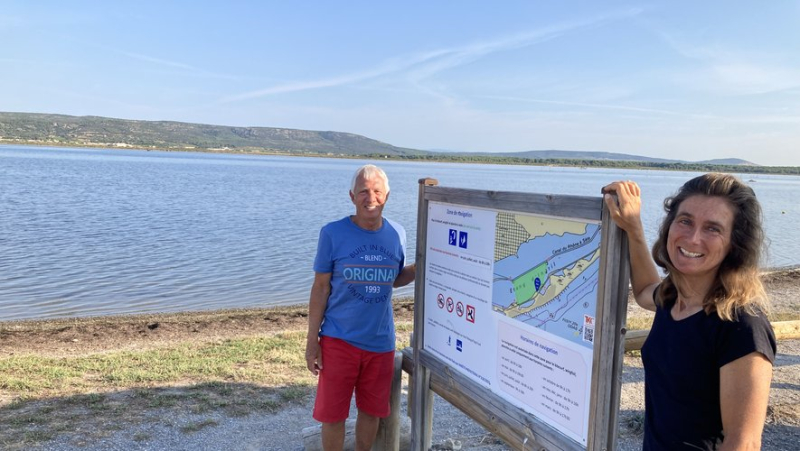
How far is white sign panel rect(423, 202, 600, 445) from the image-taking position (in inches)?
94.5

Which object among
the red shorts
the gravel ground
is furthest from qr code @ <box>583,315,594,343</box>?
the gravel ground

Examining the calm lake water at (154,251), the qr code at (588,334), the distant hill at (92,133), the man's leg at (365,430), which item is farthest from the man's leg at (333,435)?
the distant hill at (92,133)

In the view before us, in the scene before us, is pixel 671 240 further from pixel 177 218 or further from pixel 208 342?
pixel 177 218

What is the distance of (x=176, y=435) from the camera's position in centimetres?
477

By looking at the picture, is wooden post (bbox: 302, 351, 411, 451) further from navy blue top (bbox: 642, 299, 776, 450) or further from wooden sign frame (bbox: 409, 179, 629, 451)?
navy blue top (bbox: 642, 299, 776, 450)

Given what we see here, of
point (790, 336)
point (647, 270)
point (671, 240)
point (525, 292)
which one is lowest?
point (790, 336)

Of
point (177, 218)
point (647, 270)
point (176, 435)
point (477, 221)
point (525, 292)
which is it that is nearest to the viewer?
point (647, 270)

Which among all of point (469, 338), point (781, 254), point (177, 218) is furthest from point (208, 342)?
point (781, 254)

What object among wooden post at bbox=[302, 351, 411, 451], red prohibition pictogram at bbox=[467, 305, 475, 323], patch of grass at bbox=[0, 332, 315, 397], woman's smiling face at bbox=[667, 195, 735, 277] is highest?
woman's smiling face at bbox=[667, 195, 735, 277]

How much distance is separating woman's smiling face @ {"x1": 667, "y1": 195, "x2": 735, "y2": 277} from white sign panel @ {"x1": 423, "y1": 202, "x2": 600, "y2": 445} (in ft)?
1.04

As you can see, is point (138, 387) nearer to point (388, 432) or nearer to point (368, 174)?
point (388, 432)

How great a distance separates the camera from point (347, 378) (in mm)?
3656

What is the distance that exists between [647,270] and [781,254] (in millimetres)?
A: 24473

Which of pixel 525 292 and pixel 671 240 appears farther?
pixel 525 292
